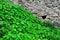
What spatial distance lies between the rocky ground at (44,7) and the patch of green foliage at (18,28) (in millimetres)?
2374

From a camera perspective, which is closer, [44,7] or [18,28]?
[18,28]

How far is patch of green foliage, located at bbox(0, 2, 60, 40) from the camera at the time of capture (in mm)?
5371

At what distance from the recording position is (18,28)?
593cm

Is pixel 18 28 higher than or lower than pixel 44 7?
higher

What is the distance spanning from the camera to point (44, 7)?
10.1 metres

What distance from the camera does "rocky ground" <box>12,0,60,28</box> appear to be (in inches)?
376

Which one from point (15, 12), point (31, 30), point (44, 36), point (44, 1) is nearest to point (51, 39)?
point (44, 36)

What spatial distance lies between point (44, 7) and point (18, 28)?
442 centimetres

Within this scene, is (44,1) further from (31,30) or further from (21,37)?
(21,37)

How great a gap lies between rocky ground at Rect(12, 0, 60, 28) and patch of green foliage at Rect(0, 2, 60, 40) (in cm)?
237

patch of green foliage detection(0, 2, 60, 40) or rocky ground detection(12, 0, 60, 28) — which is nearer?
patch of green foliage detection(0, 2, 60, 40)

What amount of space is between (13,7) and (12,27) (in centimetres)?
159

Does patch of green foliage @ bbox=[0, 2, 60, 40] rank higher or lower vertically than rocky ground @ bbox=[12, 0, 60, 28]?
higher

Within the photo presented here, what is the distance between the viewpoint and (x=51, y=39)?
611 centimetres
